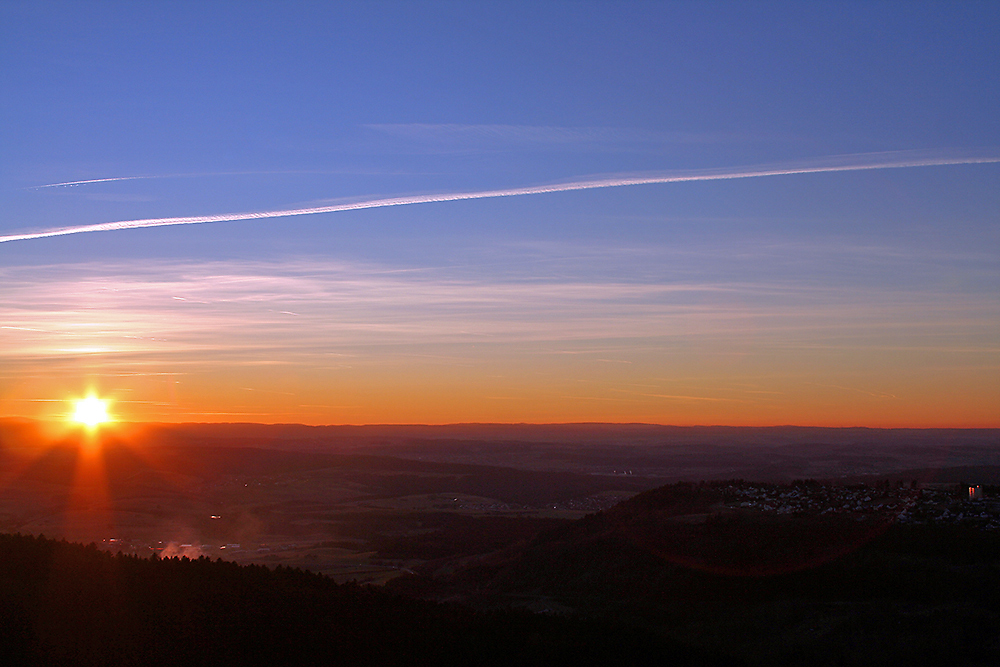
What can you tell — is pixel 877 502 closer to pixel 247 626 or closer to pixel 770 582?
pixel 770 582

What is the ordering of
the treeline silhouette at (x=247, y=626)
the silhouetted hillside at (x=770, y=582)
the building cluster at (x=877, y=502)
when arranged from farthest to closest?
the building cluster at (x=877, y=502) → the silhouetted hillside at (x=770, y=582) → the treeline silhouette at (x=247, y=626)

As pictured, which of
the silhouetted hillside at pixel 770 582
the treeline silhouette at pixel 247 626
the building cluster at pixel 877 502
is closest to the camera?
the treeline silhouette at pixel 247 626

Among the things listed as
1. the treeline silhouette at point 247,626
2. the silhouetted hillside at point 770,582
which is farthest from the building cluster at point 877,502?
the treeline silhouette at point 247,626

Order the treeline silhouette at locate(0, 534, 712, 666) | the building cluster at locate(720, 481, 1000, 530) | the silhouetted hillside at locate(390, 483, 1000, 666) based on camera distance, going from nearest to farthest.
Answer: the treeline silhouette at locate(0, 534, 712, 666)
the silhouetted hillside at locate(390, 483, 1000, 666)
the building cluster at locate(720, 481, 1000, 530)

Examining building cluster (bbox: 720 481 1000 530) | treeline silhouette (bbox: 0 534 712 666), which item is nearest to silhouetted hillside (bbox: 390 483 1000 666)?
building cluster (bbox: 720 481 1000 530)

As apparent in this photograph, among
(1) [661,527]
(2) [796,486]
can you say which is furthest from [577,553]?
(2) [796,486]

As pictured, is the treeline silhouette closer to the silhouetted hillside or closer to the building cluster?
the silhouetted hillside

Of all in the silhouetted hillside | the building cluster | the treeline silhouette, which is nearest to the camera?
the treeline silhouette

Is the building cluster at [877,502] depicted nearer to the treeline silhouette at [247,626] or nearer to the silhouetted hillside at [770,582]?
the silhouetted hillside at [770,582]
